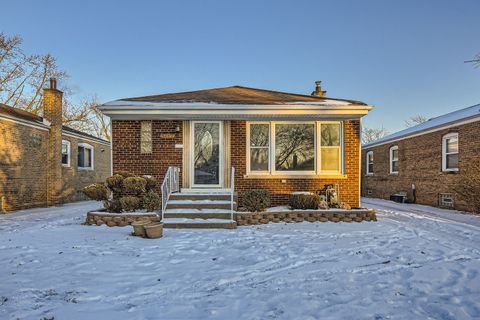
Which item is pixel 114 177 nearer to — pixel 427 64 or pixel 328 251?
pixel 328 251

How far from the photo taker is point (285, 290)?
3.20 metres

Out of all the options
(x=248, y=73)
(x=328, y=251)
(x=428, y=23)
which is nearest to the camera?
(x=328, y=251)

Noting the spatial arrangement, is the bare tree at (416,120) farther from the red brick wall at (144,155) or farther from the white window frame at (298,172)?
the red brick wall at (144,155)

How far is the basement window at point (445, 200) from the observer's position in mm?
10915

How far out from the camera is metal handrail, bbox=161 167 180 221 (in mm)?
7186

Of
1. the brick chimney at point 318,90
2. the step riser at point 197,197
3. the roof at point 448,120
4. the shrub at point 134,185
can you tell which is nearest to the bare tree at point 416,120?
the roof at point 448,120

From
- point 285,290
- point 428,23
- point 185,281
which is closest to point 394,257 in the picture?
point 285,290

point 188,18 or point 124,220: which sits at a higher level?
point 188,18

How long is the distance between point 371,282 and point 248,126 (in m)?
6.01

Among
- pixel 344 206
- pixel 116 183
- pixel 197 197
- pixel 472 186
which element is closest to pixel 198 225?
pixel 197 197

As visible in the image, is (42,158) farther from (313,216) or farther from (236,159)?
(313,216)

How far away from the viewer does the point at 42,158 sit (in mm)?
12641

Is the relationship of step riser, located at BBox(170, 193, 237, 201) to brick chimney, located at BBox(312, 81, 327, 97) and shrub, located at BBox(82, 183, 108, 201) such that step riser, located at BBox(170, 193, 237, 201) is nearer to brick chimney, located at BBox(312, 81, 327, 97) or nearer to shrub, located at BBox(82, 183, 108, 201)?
shrub, located at BBox(82, 183, 108, 201)

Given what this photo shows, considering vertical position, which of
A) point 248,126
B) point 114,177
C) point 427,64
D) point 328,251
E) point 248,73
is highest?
point 248,73
